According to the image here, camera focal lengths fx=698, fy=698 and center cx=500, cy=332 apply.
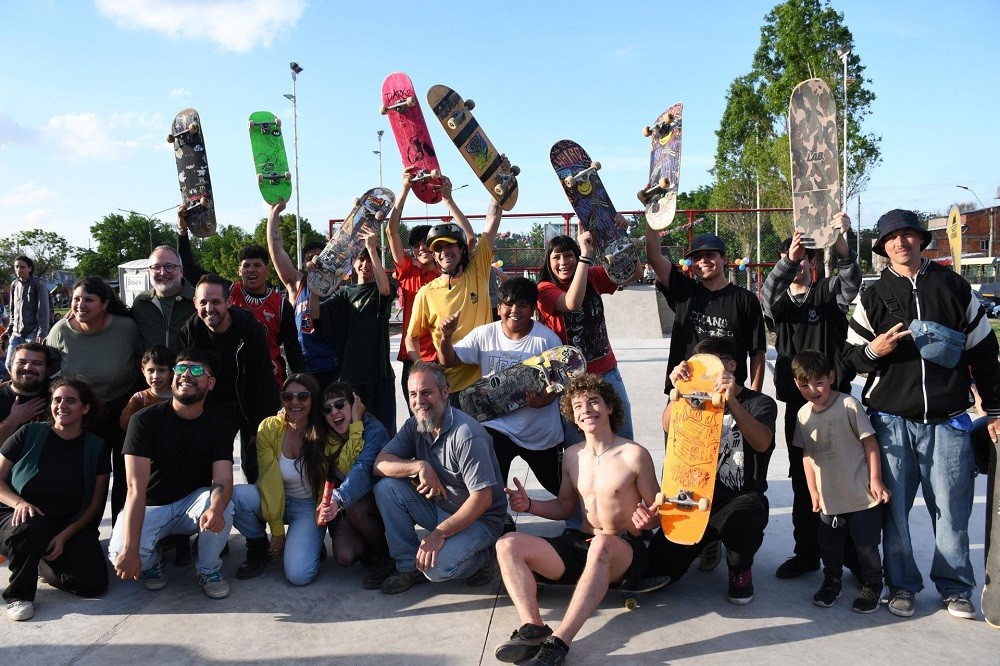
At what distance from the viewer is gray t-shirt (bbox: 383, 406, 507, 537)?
3.10 meters

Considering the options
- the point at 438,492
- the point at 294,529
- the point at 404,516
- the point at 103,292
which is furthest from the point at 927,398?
the point at 103,292

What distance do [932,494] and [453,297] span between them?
2.50 meters

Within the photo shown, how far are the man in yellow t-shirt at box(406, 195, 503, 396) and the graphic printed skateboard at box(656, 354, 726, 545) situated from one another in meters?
1.21

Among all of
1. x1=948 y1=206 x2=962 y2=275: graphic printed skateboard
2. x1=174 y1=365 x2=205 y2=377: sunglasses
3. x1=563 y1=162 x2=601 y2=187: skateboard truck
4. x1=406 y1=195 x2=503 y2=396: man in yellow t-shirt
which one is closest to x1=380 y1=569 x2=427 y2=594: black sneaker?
x1=406 y1=195 x2=503 y2=396: man in yellow t-shirt

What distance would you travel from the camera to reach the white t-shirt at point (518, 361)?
142 inches

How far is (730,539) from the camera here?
2.95 meters

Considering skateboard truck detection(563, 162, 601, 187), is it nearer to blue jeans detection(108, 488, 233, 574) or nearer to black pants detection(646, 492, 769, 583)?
black pants detection(646, 492, 769, 583)

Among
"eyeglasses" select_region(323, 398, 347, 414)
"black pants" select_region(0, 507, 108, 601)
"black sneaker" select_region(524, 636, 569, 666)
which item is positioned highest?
"eyeglasses" select_region(323, 398, 347, 414)

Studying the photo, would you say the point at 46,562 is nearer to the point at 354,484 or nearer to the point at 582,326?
the point at 354,484

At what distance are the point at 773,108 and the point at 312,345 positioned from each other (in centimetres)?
1928

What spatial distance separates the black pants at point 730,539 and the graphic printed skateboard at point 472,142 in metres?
2.62

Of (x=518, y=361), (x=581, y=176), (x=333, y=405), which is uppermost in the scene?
(x=581, y=176)

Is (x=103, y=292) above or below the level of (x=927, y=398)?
above

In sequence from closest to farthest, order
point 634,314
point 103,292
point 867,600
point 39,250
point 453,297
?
point 867,600 → point 103,292 → point 453,297 → point 634,314 → point 39,250
